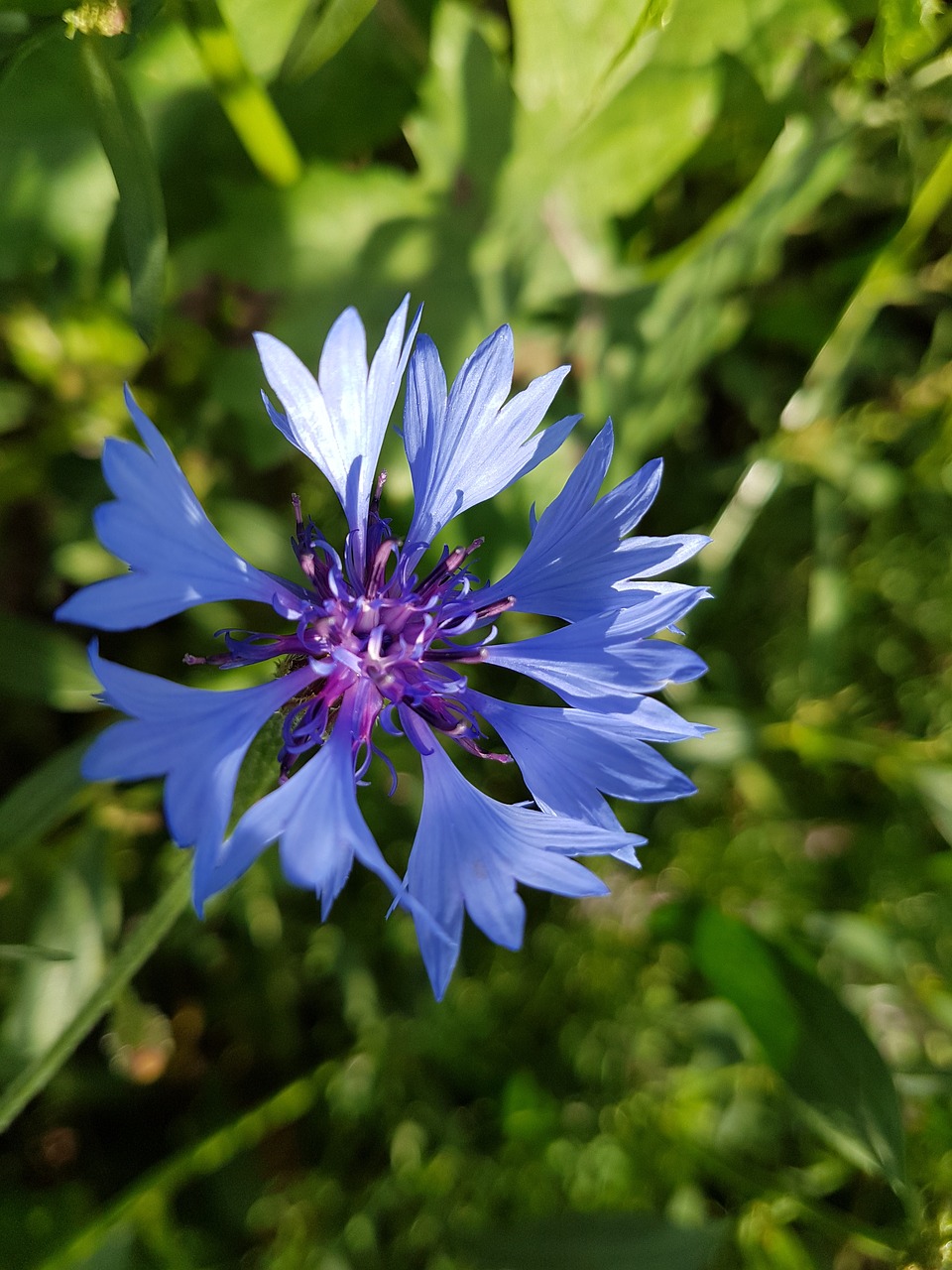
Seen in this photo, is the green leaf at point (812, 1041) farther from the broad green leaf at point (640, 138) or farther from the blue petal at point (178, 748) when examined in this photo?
the broad green leaf at point (640, 138)

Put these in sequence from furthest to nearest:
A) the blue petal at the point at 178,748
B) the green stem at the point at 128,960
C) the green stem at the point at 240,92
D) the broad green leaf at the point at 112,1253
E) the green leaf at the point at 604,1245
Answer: the green leaf at the point at 604,1245, the broad green leaf at the point at 112,1253, the green stem at the point at 240,92, the green stem at the point at 128,960, the blue petal at the point at 178,748

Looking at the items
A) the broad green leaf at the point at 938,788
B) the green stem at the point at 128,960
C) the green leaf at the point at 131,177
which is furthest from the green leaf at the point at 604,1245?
the green leaf at the point at 131,177

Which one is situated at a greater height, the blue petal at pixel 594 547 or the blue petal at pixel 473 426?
the blue petal at pixel 473 426

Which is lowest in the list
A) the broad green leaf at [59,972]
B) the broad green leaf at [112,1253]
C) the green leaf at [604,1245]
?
the green leaf at [604,1245]

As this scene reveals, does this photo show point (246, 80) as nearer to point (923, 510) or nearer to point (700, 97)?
point (700, 97)

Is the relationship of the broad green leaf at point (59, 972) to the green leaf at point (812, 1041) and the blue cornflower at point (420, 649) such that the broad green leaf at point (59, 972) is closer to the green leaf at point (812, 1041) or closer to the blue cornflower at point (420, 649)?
the blue cornflower at point (420, 649)

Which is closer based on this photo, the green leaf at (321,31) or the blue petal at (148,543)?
the blue petal at (148,543)

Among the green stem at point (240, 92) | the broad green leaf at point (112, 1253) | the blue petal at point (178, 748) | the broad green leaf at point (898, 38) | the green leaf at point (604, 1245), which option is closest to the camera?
the blue petal at point (178, 748)

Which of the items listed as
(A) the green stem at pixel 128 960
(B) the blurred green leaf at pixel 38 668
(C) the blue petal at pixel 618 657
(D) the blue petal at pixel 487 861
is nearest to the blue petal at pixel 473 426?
(C) the blue petal at pixel 618 657
